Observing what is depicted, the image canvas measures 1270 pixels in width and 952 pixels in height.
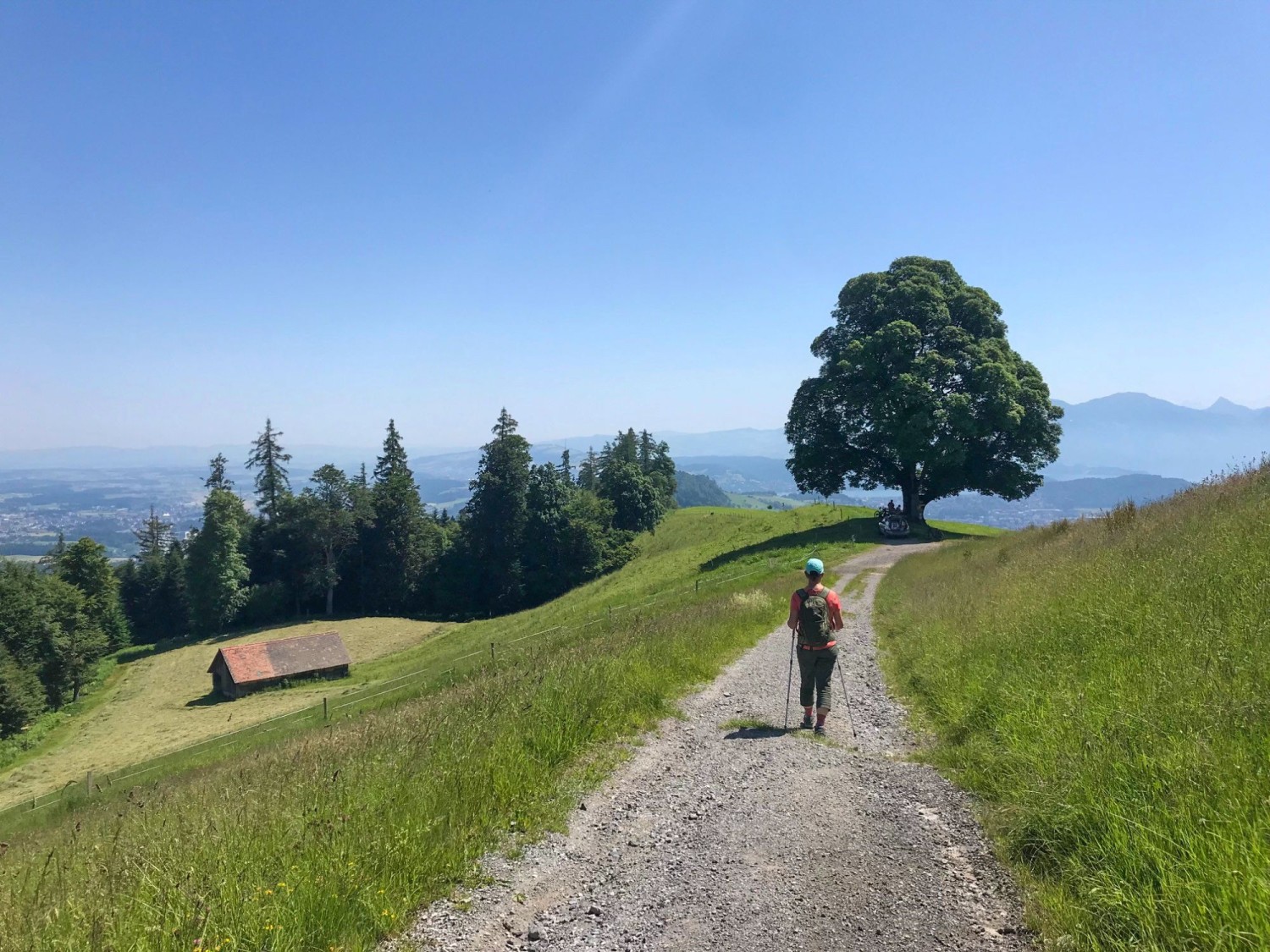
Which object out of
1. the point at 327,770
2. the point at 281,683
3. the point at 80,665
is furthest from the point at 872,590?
the point at 80,665

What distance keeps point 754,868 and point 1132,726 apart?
3.31m

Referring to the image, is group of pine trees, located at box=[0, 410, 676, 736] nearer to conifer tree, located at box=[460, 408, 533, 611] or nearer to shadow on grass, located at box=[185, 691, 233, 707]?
conifer tree, located at box=[460, 408, 533, 611]

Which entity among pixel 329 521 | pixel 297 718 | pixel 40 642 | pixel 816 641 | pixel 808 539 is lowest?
pixel 40 642

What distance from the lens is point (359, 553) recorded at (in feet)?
250

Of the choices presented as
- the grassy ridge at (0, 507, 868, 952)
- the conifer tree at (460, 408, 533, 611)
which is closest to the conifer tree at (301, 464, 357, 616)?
the conifer tree at (460, 408, 533, 611)

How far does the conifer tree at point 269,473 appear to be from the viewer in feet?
257

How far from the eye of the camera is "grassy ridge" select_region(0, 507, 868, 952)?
4105 mm

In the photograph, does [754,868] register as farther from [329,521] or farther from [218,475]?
[218,475]

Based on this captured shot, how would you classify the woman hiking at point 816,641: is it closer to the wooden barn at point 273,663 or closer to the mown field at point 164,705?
the mown field at point 164,705

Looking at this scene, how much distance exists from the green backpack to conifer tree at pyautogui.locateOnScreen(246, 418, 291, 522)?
8148 centimetres

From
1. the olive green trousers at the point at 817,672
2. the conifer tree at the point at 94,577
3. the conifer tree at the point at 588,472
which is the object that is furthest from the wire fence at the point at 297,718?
the conifer tree at the point at 588,472

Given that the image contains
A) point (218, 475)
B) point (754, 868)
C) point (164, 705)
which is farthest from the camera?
point (218, 475)

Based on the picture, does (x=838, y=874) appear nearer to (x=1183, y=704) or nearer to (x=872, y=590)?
(x=1183, y=704)

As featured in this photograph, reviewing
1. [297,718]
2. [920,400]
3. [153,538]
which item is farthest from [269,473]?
[920,400]
